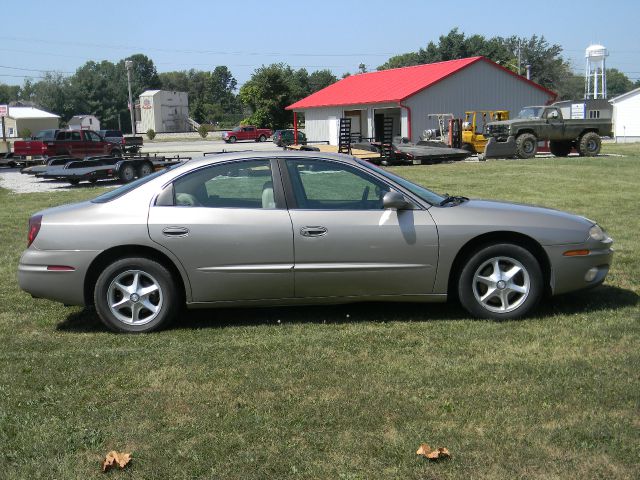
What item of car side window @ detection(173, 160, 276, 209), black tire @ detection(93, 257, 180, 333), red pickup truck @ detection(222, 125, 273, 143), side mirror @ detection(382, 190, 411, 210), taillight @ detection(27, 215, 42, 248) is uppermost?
red pickup truck @ detection(222, 125, 273, 143)

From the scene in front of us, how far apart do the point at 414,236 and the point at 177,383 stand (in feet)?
7.29

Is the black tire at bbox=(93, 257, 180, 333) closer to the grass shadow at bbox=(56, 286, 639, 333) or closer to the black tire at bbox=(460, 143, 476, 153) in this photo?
the grass shadow at bbox=(56, 286, 639, 333)

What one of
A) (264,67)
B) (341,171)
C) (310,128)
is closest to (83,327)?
(341,171)

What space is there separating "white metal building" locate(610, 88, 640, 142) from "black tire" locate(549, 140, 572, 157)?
1186 inches

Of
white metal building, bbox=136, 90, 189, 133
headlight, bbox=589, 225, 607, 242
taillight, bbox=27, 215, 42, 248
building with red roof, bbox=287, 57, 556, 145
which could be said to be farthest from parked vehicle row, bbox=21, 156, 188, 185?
white metal building, bbox=136, 90, 189, 133

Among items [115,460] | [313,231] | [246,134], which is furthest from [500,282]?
[246,134]

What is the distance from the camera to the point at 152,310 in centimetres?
584

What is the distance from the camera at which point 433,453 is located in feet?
11.7

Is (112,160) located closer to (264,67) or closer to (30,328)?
(30,328)

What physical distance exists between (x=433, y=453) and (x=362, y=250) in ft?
7.95

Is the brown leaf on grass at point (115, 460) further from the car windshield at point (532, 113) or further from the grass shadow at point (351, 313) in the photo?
the car windshield at point (532, 113)

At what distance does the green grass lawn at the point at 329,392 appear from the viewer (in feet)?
11.8

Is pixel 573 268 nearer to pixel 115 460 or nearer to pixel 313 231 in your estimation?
pixel 313 231

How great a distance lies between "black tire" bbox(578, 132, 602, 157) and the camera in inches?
1151
